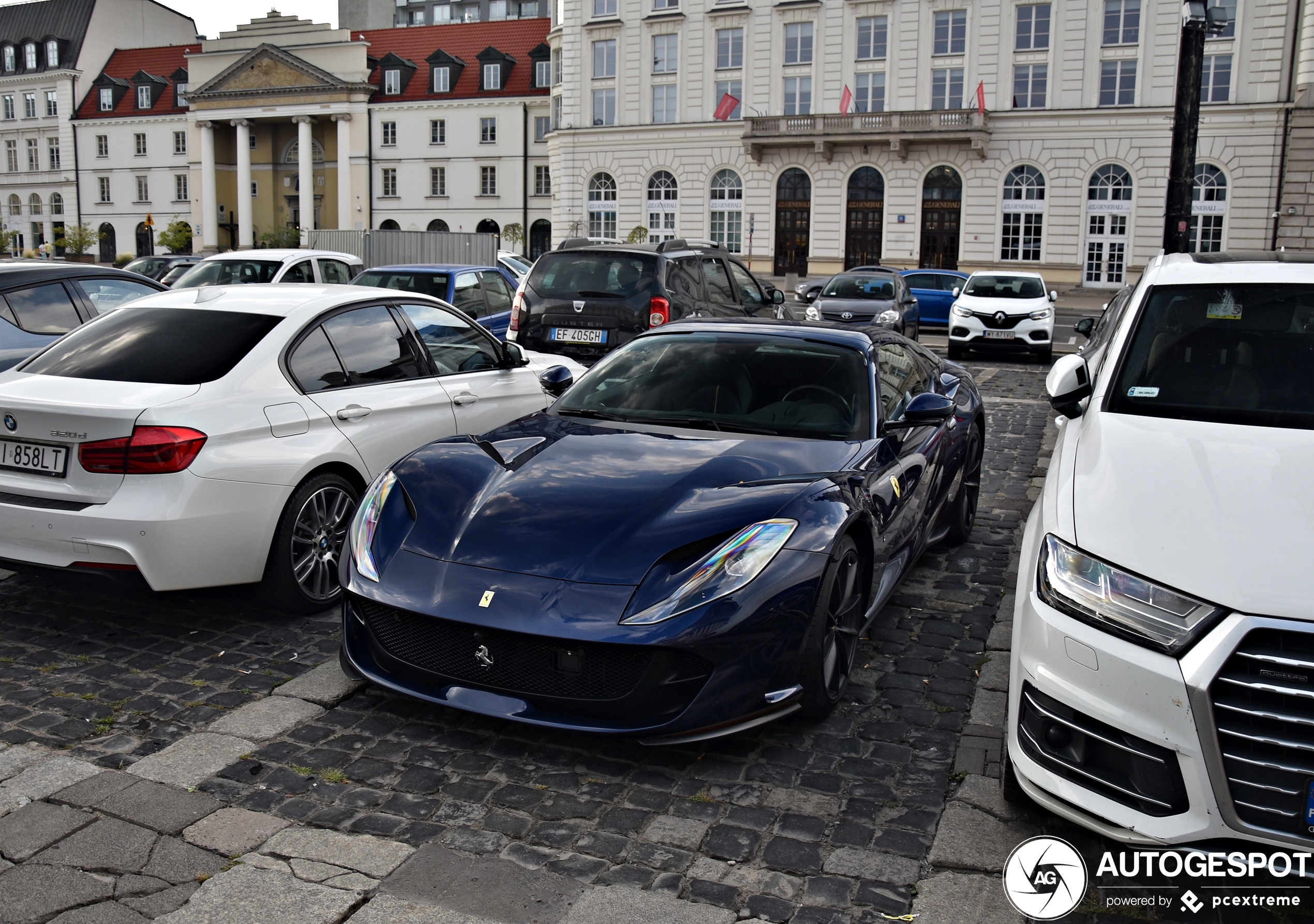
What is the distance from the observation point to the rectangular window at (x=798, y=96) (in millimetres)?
55312

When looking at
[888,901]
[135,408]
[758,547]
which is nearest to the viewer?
[888,901]

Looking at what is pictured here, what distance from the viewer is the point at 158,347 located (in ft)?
18.2

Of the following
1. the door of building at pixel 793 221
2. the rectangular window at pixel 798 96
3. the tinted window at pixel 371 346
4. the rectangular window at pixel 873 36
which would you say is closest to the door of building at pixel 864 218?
the door of building at pixel 793 221

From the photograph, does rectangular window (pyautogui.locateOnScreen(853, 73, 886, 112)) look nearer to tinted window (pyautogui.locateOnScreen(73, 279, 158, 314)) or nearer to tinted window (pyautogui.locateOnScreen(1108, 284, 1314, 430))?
tinted window (pyautogui.locateOnScreen(73, 279, 158, 314))

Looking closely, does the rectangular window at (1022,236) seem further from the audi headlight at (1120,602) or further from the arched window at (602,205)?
the audi headlight at (1120,602)

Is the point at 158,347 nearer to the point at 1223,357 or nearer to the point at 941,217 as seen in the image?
the point at 1223,357

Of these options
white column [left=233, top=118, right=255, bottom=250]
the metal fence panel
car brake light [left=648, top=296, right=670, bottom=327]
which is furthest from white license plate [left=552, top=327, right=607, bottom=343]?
white column [left=233, top=118, right=255, bottom=250]

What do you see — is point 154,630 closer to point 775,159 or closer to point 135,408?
point 135,408

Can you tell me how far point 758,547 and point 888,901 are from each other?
4.30 feet

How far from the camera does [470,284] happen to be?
1488 cm

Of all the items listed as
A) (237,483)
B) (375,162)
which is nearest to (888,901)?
(237,483)

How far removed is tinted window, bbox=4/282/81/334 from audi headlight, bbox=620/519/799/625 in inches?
246

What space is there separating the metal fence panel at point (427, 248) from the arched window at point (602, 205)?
30.6m

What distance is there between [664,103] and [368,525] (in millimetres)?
57498
